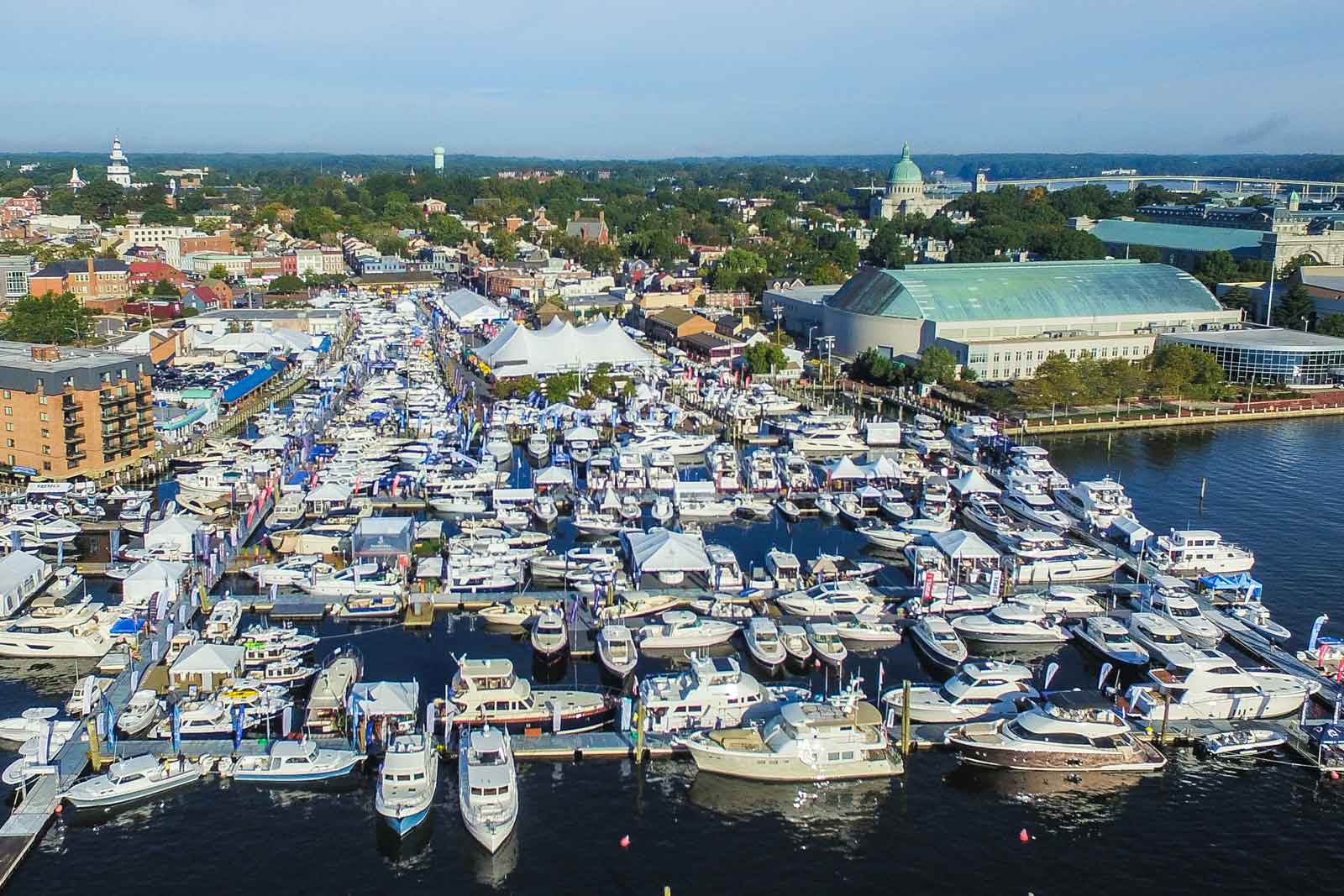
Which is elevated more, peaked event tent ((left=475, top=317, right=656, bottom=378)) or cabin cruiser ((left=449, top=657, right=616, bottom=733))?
peaked event tent ((left=475, top=317, right=656, bottom=378))

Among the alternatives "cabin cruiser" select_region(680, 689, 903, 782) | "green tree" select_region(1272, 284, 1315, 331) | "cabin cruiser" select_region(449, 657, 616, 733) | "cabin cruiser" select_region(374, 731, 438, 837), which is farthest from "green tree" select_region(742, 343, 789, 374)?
"cabin cruiser" select_region(374, 731, 438, 837)

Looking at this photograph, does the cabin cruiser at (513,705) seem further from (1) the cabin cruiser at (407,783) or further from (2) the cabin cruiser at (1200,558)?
(2) the cabin cruiser at (1200,558)

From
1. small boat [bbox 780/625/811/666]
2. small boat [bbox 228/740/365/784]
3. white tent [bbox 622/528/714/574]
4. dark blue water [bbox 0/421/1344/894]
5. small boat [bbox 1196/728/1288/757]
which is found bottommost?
dark blue water [bbox 0/421/1344/894]

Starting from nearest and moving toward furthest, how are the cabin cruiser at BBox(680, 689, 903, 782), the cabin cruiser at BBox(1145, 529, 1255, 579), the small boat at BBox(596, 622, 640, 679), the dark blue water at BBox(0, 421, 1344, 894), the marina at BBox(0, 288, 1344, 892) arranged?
the dark blue water at BBox(0, 421, 1344, 894) → the marina at BBox(0, 288, 1344, 892) → the cabin cruiser at BBox(680, 689, 903, 782) → the small boat at BBox(596, 622, 640, 679) → the cabin cruiser at BBox(1145, 529, 1255, 579)

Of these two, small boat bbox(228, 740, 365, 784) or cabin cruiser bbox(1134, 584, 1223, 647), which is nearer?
small boat bbox(228, 740, 365, 784)

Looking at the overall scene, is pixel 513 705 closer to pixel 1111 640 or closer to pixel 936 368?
pixel 1111 640

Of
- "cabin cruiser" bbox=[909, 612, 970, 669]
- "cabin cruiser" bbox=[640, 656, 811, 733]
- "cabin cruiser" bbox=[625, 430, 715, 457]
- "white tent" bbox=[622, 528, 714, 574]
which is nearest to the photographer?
"cabin cruiser" bbox=[640, 656, 811, 733]

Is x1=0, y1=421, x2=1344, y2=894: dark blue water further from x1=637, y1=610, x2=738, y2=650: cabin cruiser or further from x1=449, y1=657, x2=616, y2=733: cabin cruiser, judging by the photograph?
x1=637, y1=610, x2=738, y2=650: cabin cruiser
